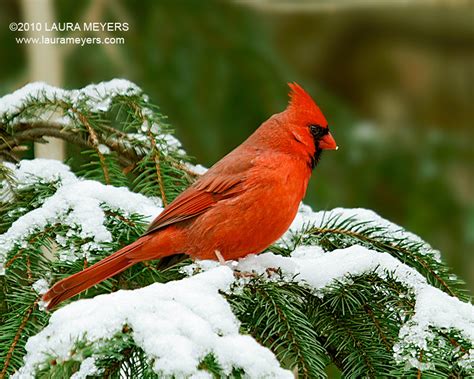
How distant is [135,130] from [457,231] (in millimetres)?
1935

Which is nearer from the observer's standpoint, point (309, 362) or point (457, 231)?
point (309, 362)

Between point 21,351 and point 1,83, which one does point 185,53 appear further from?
point 21,351

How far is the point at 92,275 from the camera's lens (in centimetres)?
181

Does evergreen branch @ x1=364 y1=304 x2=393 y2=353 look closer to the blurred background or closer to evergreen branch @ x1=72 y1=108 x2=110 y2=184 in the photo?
evergreen branch @ x1=72 y1=108 x2=110 y2=184

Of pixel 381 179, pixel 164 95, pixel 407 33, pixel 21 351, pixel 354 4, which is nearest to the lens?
pixel 21 351

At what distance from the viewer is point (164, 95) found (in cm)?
357

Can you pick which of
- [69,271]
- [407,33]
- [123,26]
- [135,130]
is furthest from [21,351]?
[407,33]

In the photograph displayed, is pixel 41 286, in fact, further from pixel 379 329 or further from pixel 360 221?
pixel 360 221

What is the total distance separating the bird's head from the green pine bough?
23 centimetres

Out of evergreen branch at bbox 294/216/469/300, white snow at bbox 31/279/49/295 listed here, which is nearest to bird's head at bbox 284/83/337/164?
evergreen branch at bbox 294/216/469/300

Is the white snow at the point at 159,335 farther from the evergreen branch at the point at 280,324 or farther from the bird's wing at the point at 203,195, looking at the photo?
the bird's wing at the point at 203,195

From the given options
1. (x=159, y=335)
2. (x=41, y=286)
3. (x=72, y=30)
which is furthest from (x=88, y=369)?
(x=72, y=30)

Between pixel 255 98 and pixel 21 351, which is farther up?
pixel 255 98

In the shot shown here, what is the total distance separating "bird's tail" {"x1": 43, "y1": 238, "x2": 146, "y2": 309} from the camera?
1.68 metres
